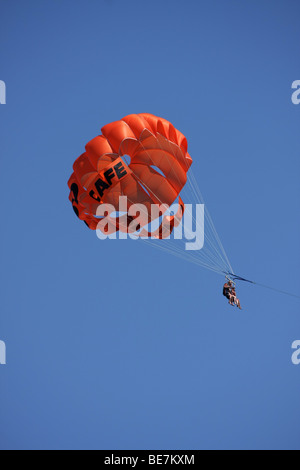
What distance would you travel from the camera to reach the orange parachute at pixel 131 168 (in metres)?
17.5

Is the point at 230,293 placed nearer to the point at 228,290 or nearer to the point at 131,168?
the point at 228,290

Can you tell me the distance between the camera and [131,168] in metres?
18.2

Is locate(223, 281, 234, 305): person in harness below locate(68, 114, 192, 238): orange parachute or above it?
below

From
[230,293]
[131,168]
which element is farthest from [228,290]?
[131,168]

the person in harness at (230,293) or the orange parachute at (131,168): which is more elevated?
the orange parachute at (131,168)

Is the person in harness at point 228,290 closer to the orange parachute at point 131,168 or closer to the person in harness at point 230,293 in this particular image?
the person in harness at point 230,293

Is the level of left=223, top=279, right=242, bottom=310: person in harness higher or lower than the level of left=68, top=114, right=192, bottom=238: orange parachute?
lower

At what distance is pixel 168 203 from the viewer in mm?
18422

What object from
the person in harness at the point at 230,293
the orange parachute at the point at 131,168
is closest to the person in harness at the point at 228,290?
the person in harness at the point at 230,293

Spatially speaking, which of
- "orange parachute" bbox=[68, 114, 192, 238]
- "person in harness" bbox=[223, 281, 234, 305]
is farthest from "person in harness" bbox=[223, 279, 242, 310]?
"orange parachute" bbox=[68, 114, 192, 238]

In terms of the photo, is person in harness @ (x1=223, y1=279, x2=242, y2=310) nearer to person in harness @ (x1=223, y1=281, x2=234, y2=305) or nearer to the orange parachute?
person in harness @ (x1=223, y1=281, x2=234, y2=305)

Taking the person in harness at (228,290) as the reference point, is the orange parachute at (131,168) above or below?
above

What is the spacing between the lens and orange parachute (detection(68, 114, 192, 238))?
688 inches
